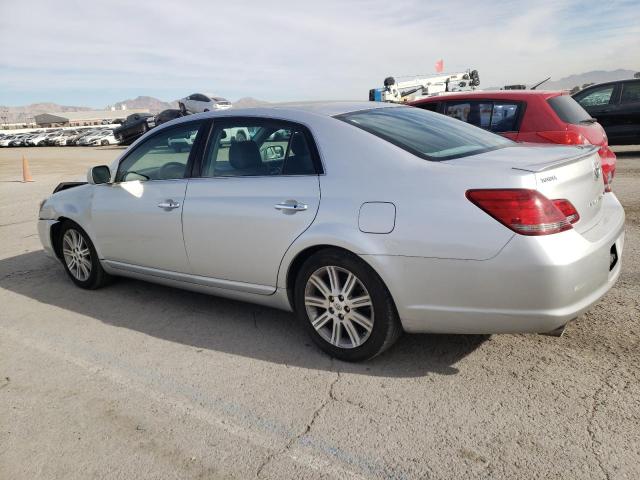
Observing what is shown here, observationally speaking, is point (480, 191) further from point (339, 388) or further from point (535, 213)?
point (339, 388)

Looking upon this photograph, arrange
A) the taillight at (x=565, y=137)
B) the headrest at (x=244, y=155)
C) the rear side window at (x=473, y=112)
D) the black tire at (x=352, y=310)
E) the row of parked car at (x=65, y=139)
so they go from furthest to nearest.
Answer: the row of parked car at (x=65, y=139)
the rear side window at (x=473, y=112)
the taillight at (x=565, y=137)
the headrest at (x=244, y=155)
the black tire at (x=352, y=310)

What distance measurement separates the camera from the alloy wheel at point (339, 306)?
3287 mm

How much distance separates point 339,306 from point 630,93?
11.2 meters

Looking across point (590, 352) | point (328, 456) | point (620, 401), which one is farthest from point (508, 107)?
point (328, 456)

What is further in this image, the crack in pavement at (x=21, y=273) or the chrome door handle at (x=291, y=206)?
the crack in pavement at (x=21, y=273)

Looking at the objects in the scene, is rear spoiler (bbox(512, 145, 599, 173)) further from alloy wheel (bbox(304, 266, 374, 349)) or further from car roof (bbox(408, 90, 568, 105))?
car roof (bbox(408, 90, 568, 105))

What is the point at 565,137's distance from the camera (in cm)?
675

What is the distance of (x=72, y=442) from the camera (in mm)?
2744

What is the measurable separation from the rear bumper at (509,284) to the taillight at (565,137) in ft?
13.0

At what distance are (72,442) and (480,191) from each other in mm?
2431

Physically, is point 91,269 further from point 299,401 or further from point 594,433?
point 594,433

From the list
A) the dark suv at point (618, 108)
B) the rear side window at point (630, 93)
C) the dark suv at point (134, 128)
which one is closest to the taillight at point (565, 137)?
the dark suv at point (618, 108)

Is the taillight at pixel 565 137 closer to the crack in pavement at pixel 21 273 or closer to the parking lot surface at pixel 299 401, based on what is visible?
the parking lot surface at pixel 299 401

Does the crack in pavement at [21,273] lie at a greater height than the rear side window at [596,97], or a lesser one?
lesser
